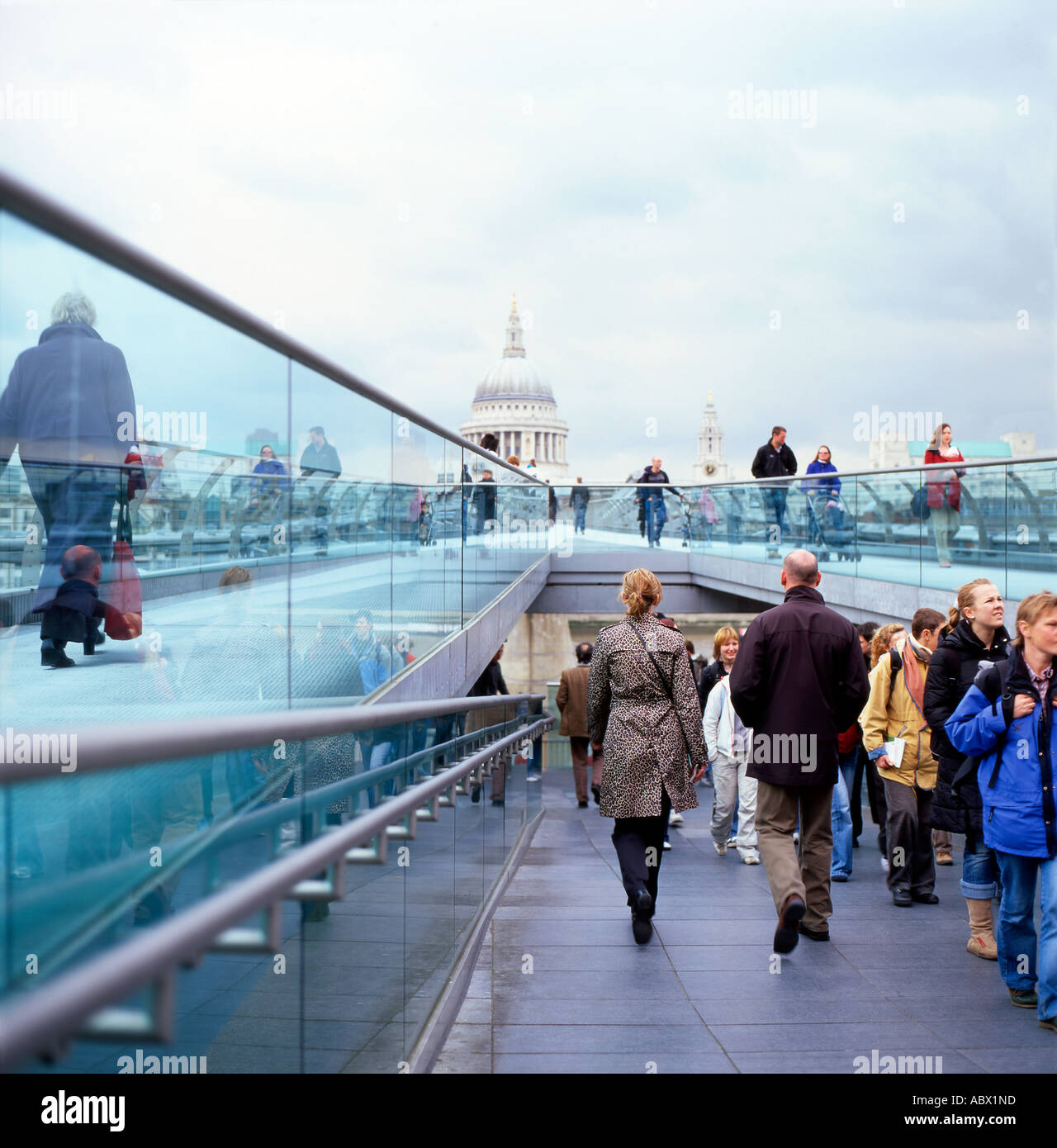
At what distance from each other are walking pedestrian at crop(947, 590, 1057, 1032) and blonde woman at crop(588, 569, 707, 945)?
1.66 meters

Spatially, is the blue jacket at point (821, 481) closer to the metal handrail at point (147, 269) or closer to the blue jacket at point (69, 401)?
the metal handrail at point (147, 269)

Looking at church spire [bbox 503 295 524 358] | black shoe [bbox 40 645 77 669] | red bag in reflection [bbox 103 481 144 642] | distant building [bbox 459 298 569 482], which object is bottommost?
black shoe [bbox 40 645 77 669]

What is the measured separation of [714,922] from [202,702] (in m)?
4.33

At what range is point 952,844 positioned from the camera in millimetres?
9875

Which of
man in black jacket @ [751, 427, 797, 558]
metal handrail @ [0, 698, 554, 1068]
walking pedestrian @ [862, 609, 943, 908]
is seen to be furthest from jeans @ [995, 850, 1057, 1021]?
man in black jacket @ [751, 427, 797, 558]

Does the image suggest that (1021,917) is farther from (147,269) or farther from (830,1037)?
(147,269)

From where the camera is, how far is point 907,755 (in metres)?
7.34

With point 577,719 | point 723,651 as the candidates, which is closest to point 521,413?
point 577,719

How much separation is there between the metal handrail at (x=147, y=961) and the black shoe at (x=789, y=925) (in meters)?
3.45

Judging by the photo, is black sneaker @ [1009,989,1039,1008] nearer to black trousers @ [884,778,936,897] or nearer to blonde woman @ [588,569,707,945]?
blonde woman @ [588,569,707,945]

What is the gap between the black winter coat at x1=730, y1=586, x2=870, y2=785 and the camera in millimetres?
6191

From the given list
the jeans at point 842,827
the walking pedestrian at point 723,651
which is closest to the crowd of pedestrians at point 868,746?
the jeans at point 842,827

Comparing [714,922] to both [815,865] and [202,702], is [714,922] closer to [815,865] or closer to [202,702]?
[815,865]

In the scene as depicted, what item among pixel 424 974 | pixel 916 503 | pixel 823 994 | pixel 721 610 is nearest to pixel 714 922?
pixel 823 994
